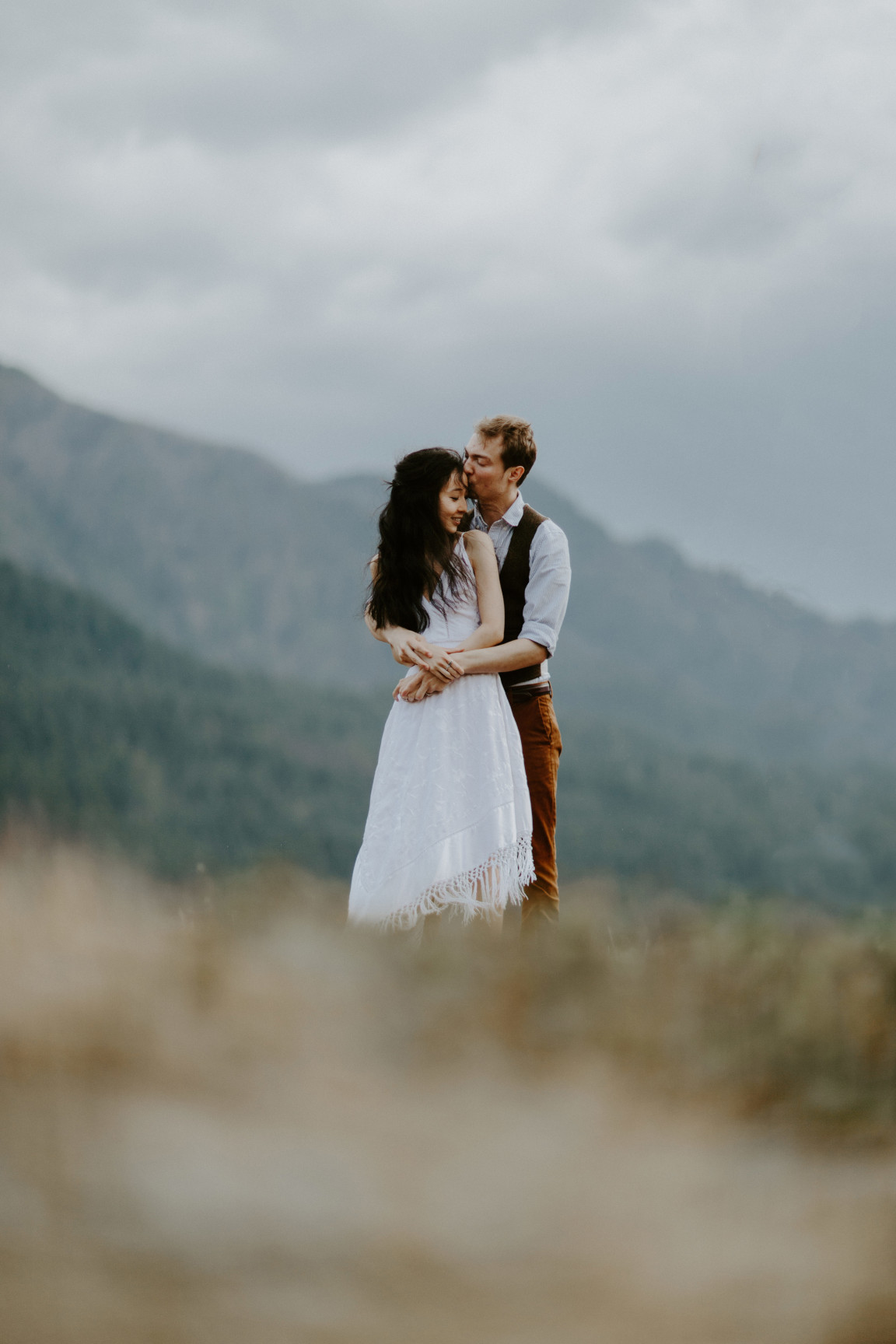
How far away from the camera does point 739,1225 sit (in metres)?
2.13

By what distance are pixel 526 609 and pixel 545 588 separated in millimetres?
90

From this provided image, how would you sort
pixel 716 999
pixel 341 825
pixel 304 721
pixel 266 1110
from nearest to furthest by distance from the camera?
pixel 266 1110
pixel 716 999
pixel 341 825
pixel 304 721

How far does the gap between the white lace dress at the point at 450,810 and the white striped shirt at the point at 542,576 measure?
0.20 meters

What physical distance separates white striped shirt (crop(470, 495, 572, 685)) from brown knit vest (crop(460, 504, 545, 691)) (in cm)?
1

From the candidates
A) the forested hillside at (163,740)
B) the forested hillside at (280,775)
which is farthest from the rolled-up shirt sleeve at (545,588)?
the forested hillside at (280,775)

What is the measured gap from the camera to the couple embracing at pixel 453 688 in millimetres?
3521

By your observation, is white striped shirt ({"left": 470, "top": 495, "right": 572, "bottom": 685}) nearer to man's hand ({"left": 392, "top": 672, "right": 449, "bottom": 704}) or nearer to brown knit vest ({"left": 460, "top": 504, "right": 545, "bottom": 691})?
brown knit vest ({"left": 460, "top": 504, "right": 545, "bottom": 691})

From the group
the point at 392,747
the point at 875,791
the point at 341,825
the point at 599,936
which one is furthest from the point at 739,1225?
the point at 875,791

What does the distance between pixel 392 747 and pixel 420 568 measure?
535 millimetres

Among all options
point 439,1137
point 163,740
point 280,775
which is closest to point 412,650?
point 439,1137

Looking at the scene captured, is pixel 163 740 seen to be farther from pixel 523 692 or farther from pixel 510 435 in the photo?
pixel 510 435

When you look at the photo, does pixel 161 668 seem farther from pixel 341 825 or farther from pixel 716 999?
pixel 716 999

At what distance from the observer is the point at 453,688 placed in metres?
3.61

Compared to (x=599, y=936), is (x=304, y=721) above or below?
above
